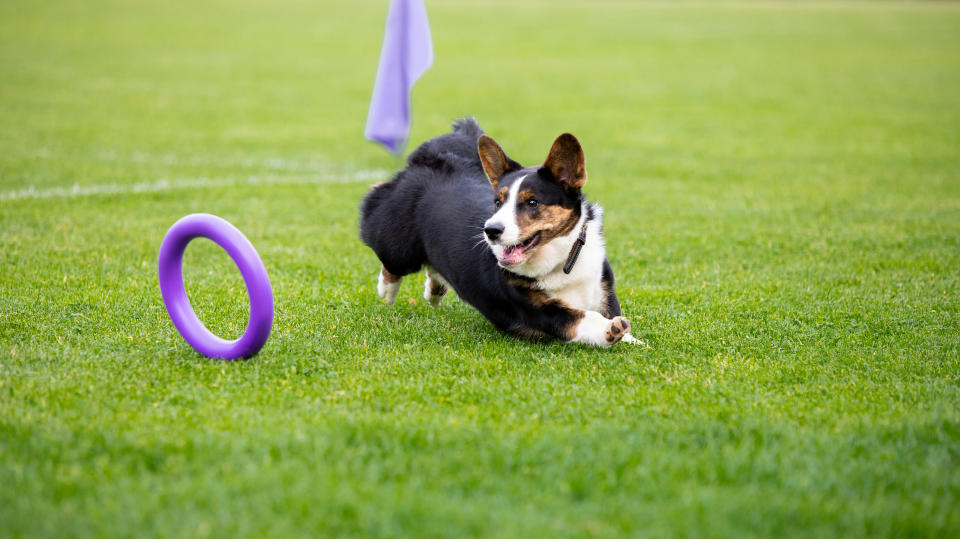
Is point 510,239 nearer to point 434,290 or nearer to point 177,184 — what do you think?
point 434,290

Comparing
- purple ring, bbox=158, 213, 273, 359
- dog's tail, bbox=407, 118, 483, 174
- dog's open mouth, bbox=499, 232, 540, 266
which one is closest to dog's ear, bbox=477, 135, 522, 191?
dog's open mouth, bbox=499, 232, 540, 266

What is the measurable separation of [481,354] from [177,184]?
18.3 feet

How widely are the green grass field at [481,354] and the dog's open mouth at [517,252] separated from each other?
495 millimetres

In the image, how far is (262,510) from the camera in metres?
2.88

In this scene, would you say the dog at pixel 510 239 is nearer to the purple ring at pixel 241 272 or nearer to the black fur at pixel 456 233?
the black fur at pixel 456 233

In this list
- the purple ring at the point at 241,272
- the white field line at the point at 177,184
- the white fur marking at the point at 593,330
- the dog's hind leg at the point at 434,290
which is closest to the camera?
the purple ring at the point at 241,272

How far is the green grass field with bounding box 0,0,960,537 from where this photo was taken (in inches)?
117

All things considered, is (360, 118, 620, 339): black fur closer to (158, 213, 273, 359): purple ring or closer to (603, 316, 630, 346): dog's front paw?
(603, 316, 630, 346): dog's front paw

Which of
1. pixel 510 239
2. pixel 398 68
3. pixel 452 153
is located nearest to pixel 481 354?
pixel 510 239

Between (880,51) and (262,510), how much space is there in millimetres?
25106

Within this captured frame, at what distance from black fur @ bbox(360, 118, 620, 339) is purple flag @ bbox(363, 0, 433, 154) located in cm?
243

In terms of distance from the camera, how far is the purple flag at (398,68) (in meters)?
7.95

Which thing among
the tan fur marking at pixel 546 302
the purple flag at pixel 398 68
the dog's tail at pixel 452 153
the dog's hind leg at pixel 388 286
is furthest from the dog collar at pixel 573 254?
the purple flag at pixel 398 68

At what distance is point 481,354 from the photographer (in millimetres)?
4523
